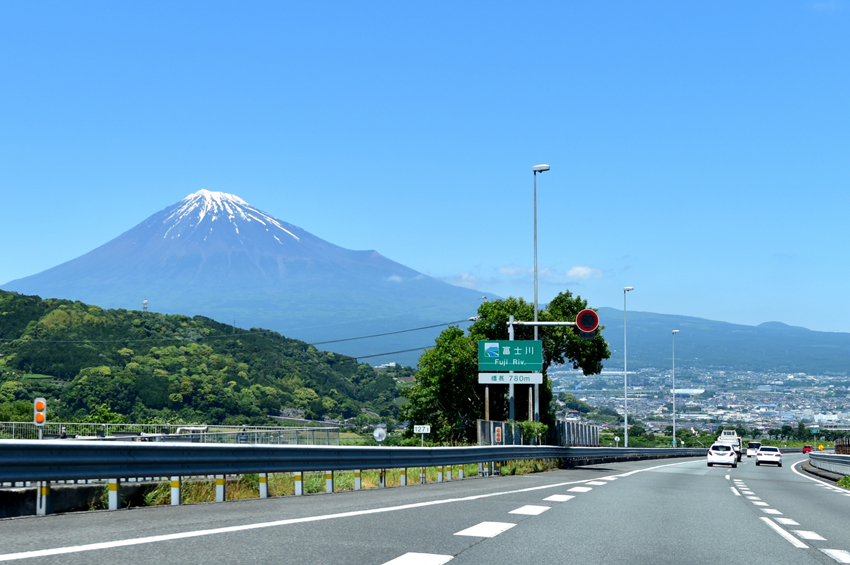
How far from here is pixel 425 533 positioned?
9.30m

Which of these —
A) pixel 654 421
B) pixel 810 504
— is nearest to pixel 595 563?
pixel 810 504

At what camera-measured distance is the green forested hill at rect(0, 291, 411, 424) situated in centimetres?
Result: 11294

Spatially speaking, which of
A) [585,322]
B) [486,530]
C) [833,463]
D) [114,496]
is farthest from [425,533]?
[833,463]

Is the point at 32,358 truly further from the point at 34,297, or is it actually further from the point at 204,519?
the point at 204,519

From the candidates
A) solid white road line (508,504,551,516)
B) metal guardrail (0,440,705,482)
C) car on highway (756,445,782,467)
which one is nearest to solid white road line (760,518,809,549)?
solid white road line (508,504,551,516)

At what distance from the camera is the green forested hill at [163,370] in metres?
113

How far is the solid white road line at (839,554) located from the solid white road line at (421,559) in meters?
3.52

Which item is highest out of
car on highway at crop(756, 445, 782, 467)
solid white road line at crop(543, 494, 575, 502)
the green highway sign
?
the green highway sign

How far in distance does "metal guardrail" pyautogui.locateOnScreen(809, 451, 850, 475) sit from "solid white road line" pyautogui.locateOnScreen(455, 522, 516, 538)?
87.8 ft

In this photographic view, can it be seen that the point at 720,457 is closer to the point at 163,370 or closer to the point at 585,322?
the point at 585,322

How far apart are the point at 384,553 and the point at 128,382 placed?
114060 mm

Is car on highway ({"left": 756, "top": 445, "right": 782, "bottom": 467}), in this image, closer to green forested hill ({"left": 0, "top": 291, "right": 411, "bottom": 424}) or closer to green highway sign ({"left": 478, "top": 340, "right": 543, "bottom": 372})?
green highway sign ({"left": 478, "top": 340, "right": 543, "bottom": 372})

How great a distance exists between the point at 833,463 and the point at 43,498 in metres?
34.5

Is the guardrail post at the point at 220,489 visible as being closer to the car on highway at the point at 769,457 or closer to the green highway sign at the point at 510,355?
the green highway sign at the point at 510,355
